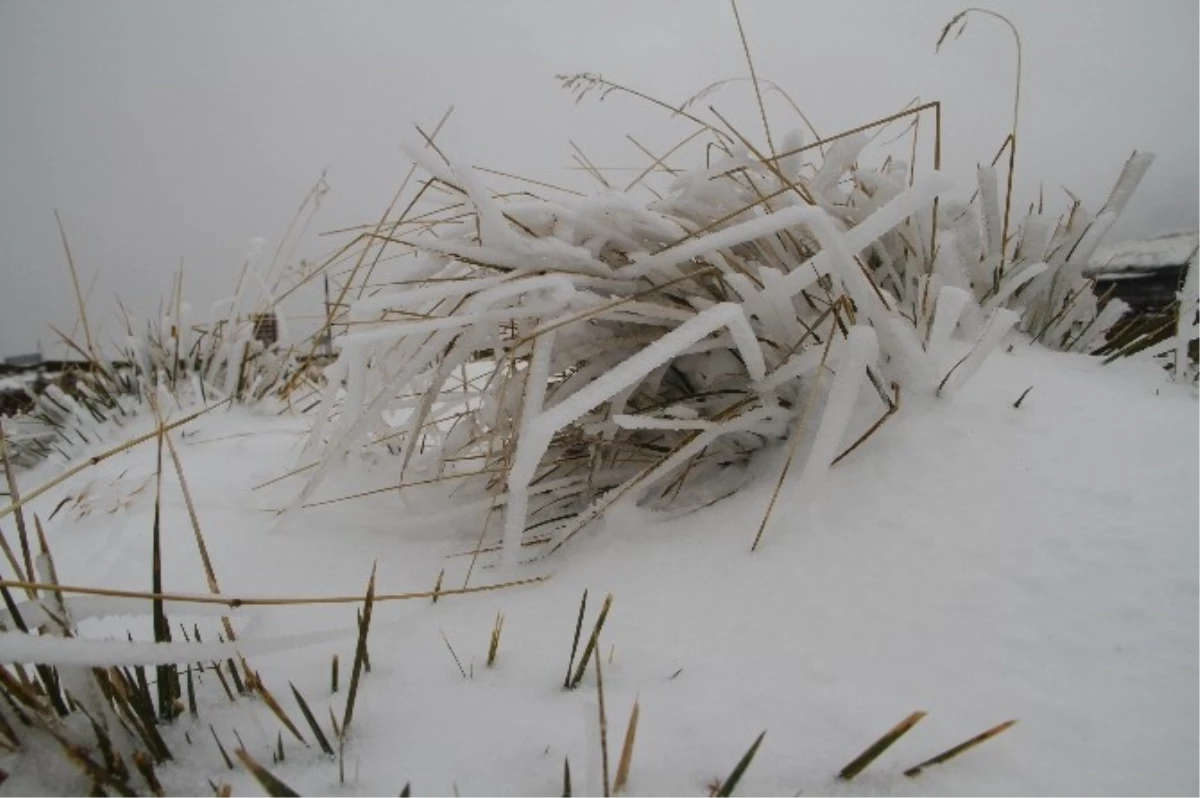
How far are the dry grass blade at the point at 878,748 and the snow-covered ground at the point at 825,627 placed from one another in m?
0.01

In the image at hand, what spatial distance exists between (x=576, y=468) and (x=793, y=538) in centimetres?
42

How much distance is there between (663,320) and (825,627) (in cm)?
47

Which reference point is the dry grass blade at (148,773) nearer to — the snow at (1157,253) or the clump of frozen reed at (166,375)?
the clump of frozen reed at (166,375)

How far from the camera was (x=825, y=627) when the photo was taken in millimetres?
630

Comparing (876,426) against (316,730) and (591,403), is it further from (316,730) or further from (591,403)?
(316,730)

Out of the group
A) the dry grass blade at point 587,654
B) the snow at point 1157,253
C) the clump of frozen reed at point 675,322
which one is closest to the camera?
the dry grass blade at point 587,654

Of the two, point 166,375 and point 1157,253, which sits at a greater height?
point 166,375

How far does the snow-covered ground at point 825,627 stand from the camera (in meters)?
0.48

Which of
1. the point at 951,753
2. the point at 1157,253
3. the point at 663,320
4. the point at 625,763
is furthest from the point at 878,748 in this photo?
the point at 1157,253

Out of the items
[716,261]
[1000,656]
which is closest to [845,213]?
[716,261]

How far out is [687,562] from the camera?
30.8 inches

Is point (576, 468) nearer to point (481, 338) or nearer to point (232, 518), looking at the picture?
point (481, 338)

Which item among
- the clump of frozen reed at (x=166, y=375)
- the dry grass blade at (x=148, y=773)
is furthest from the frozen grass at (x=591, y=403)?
the clump of frozen reed at (x=166, y=375)

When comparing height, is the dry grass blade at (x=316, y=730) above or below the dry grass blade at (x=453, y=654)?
above
